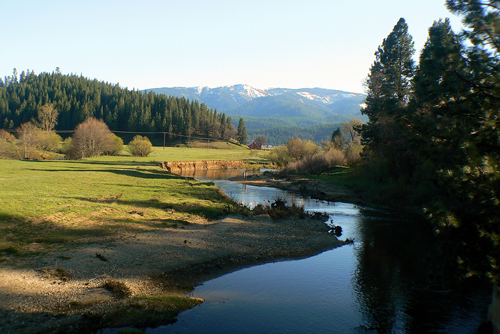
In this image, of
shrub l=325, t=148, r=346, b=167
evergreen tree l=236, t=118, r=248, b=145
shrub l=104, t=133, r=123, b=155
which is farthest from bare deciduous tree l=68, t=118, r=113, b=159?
evergreen tree l=236, t=118, r=248, b=145

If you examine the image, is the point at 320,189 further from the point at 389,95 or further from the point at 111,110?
the point at 111,110

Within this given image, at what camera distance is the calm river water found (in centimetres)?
946

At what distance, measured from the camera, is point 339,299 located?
11.3 m

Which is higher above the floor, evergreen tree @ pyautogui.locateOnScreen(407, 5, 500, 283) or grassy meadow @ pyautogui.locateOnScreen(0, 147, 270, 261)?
evergreen tree @ pyautogui.locateOnScreen(407, 5, 500, 283)

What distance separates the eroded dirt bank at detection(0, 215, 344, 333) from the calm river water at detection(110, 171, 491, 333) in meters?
1.38

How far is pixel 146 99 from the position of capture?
16350cm

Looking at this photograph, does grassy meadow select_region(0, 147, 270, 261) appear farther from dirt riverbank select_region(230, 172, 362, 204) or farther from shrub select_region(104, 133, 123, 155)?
shrub select_region(104, 133, 123, 155)

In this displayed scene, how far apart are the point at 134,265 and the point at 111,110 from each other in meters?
160

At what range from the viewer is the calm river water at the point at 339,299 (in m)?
9.46

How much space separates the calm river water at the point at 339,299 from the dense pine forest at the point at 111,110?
429 feet

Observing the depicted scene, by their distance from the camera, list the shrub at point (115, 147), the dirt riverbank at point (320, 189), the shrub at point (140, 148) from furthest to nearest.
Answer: the shrub at point (140, 148)
the shrub at point (115, 147)
the dirt riverbank at point (320, 189)

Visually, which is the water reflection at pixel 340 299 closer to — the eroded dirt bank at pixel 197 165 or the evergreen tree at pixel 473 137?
the evergreen tree at pixel 473 137

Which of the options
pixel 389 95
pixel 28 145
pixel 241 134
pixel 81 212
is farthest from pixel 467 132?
pixel 241 134

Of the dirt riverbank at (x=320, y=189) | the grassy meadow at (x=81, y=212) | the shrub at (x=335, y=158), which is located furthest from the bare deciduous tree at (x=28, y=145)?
the shrub at (x=335, y=158)
